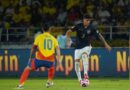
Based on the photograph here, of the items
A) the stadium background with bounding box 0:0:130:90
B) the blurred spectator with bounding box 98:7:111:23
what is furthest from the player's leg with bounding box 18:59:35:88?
the blurred spectator with bounding box 98:7:111:23

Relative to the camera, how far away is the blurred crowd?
30.6 metres

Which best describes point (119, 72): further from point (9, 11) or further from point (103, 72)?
point (9, 11)

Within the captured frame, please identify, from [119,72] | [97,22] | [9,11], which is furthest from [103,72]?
[9,11]

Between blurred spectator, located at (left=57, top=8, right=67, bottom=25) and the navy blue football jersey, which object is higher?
blurred spectator, located at (left=57, top=8, right=67, bottom=25)

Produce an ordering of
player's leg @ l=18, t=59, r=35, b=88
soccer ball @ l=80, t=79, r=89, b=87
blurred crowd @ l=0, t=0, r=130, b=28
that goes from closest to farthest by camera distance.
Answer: player's leg @ l=18, t=59, r=35, b=88, soccer ball @ l=80, t=79, r=89, b=87, blurred crowd @ l=0, t=0, r=130, b=28

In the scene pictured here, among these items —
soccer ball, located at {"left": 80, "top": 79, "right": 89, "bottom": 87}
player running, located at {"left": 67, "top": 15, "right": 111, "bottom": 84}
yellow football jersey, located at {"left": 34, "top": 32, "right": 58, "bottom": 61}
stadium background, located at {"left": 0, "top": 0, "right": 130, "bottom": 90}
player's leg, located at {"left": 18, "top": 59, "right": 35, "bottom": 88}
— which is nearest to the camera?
player's leg, located at {"left": 18, "top": 59, "right": 35, "bottom": 88}

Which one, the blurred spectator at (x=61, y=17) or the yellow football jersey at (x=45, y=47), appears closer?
the yellow football jersey at (x=45, y=47)

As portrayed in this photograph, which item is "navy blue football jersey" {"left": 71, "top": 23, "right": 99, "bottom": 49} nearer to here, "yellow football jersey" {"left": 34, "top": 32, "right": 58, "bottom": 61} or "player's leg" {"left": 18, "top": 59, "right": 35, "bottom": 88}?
"yellow football jersey" {"left": 34, "top": 32, "right": 58, "bottom": 61}

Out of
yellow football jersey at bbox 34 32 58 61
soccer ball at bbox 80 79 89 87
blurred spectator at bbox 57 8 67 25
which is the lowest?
soccer ball at bbox 80 79 89 87

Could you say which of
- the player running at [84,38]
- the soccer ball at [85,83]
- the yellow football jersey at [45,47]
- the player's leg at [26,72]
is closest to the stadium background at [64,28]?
the player running at [84,38]

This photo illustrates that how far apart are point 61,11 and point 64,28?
240 centimetres

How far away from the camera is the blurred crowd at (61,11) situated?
30.6 m

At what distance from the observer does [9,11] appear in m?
31.7

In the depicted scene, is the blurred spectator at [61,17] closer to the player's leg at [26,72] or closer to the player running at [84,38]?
the player running at [84,38]
